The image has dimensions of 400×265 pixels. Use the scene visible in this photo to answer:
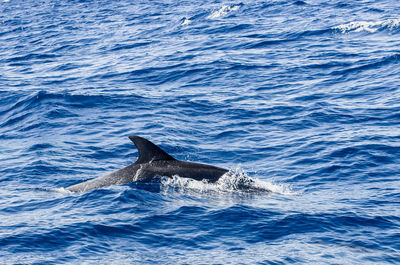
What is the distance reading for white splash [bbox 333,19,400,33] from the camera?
118 feet

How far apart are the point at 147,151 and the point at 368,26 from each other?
24770 millimetres

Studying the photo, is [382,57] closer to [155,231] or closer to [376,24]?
[376,24]

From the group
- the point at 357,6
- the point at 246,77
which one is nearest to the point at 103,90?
the point at 246,77

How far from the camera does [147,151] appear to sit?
1591 centimetres

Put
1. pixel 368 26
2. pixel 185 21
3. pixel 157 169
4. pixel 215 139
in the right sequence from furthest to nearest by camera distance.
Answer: pixel 185 21, pixel 368 26, pixel 215 139, pixel 157 169

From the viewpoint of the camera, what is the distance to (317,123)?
21797 millimetres

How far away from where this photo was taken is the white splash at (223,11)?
4738cm

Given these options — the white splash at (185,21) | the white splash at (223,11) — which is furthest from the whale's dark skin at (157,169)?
the white splash at (223,11)

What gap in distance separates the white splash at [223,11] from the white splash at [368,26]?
40.1ft

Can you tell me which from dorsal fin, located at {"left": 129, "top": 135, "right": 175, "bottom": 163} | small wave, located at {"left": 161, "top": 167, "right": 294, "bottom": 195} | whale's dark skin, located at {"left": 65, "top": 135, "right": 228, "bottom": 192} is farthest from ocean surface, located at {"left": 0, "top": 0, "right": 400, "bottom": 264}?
dorsal fin, located at {"left": 129, "top": 135, "right": 175, "bottom": 163}

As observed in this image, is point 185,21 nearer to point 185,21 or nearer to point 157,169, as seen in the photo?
point 185,21

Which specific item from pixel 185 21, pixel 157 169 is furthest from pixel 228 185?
pixel 185 21

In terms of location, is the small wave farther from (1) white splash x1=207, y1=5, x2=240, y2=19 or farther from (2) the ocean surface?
(1) white splash x1=207, y1=5, x2=240, y2=19

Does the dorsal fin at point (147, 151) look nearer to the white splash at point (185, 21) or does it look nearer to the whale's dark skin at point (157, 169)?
the whale's dark skin at point (157, 169)
